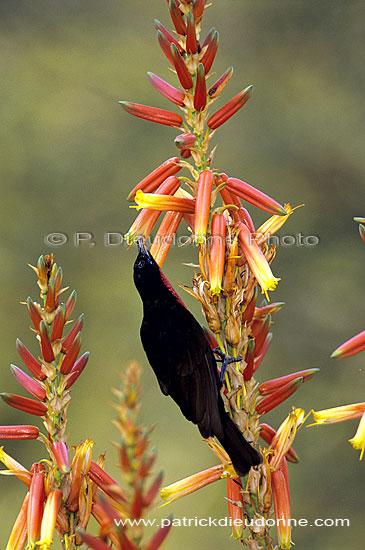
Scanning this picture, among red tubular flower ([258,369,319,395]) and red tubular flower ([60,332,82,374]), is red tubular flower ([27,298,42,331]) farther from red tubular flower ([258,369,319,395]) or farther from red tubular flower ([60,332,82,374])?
red tubular flower ([258,369,319,395])

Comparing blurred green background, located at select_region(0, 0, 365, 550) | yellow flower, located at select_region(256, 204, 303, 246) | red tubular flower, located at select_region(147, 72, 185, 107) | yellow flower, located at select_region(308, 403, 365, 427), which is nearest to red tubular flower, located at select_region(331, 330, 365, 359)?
yellow flower, located at select_region(308, 403, 365, 427)

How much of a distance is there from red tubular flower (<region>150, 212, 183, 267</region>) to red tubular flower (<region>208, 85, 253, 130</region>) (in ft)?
0.28

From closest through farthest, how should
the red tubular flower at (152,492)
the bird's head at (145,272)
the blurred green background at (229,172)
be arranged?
the red tubular flower at (152,492)
the bird's head at (145,272)
the blurred green background at (229,172)

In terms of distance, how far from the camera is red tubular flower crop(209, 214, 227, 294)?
46 centimetres

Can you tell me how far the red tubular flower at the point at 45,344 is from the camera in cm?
41

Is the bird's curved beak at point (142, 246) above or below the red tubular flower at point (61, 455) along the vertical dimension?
above

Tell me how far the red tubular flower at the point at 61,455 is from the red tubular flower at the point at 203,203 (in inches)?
7.2

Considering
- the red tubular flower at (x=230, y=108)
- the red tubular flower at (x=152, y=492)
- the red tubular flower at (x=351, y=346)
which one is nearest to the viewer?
the red tubular flower at (x=152, y=492)

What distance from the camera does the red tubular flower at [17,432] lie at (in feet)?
1.45

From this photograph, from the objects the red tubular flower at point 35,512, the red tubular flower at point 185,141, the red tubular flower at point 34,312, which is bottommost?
the red tubular flower at point 35,512

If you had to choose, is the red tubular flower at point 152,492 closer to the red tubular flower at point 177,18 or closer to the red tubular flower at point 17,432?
the red tubular flower at point 17,432

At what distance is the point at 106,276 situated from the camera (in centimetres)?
187

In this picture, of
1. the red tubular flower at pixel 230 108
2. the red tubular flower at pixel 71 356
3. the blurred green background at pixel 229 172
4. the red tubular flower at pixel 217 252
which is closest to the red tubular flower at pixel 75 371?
the red tubular flower at pixel 71 356

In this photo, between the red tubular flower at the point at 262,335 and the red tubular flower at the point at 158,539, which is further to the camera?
the red tubular flower at the point at 262,335
